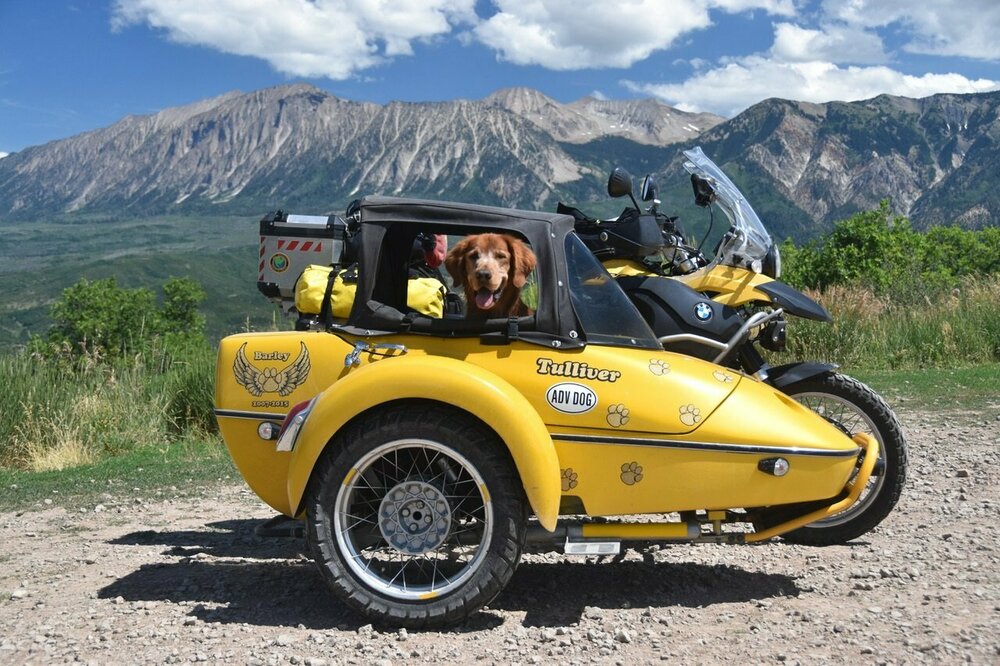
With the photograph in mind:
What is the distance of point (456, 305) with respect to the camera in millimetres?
4949

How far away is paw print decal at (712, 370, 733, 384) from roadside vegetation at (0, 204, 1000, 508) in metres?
5.03

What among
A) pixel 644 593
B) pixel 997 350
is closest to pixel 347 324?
pixel 644 593

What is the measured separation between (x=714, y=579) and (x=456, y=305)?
1868mm

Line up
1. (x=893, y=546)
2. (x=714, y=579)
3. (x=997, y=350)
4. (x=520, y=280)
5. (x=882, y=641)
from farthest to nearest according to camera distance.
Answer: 1. (x=997, y=350)
2. (x=893, y=546)
3. (x=714, y=579)
4. (x=520, y=280)
5. (x=882, y=641)

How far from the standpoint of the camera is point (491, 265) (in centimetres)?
441

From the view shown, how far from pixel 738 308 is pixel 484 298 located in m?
2.01

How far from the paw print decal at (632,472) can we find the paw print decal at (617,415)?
183mm

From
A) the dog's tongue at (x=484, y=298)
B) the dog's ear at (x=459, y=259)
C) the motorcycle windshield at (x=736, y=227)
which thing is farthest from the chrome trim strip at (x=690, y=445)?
the motorcycle windshield at (x=736, y=227)

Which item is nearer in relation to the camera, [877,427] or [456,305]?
[456,305]

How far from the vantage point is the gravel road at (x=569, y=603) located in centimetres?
385

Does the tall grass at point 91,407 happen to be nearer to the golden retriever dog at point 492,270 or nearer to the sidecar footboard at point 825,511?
the golden retriever dog at point 492,270

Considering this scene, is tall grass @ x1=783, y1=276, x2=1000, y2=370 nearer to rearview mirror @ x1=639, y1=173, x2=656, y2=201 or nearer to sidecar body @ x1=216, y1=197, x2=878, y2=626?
rearview mirror @ x1=639, y1=173, x2=656, y2=201

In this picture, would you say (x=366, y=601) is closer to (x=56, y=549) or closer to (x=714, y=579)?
(x=714, y=579)

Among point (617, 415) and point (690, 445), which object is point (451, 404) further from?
point (690, 445)
